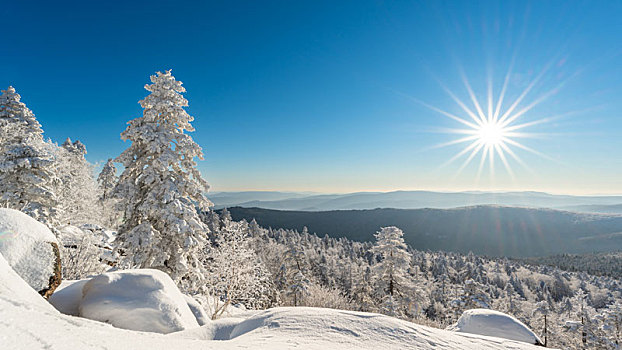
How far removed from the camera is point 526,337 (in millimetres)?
10242

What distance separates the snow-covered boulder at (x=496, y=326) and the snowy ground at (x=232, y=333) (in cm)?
668

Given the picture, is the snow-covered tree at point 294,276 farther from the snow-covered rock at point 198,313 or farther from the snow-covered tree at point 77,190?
the snow-covered rock at point 198,313

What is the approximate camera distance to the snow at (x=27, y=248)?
4078mm

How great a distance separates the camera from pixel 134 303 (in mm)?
5395

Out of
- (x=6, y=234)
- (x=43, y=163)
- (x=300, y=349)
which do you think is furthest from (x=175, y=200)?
(x=300, y=349)

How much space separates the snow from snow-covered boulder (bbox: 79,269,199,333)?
107cm

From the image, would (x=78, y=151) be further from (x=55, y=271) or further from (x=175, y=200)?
(x=55, y=271)

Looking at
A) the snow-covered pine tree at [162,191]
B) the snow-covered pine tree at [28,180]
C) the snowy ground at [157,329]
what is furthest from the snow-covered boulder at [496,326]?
the snow-covered pine tree at [28,180]

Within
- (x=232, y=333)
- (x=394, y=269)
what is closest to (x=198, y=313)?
(x=232, y=333)

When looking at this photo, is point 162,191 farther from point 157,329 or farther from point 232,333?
point 232,333

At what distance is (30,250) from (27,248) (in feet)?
0.18

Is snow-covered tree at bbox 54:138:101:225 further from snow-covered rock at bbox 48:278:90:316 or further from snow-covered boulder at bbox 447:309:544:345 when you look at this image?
snow-covered boulder at bbox 447:309:544:345

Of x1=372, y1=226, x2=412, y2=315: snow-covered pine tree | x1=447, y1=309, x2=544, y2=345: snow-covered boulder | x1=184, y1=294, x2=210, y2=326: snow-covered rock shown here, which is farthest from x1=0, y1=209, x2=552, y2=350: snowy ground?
x1=372, y1=226, x2=412, y2=315: snow-covered pine tree

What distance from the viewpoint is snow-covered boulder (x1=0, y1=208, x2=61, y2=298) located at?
4.09 metres
